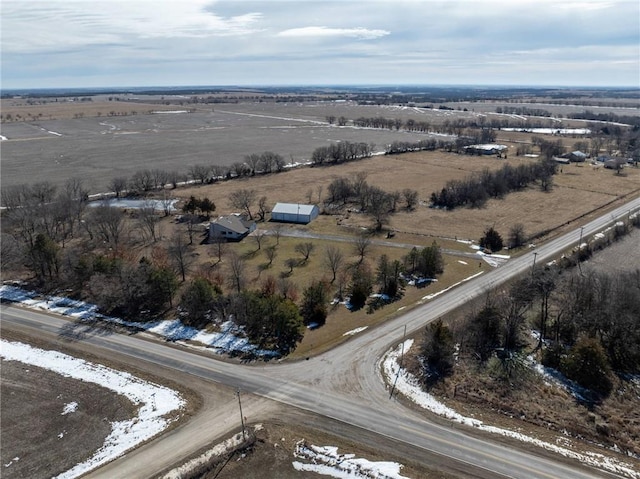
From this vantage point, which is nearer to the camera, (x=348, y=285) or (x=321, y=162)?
(x=348, y=285)

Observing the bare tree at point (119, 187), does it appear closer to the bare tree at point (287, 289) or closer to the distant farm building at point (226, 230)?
the distant farm building at point (226, 230)

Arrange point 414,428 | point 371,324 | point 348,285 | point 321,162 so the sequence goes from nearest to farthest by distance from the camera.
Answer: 1. point 414,428
2. point 371,324
3. point 348,285
4. point 321,162

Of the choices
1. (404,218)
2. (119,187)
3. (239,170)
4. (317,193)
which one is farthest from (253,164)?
(404,218)

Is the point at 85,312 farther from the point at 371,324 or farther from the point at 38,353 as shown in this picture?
the point at 371,324

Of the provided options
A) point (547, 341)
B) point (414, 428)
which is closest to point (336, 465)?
point (414, 428)

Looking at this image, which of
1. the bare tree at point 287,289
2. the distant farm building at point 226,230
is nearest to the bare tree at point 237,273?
the bare tree at point 287,289

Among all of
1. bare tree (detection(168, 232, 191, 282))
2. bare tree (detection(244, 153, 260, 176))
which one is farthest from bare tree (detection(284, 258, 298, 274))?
bare tree (detection(244, 153, 260, 176))

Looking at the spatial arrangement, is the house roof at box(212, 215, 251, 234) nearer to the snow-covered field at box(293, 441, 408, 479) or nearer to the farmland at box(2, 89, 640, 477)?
the farmland at box(2, 89, 640, 477)
